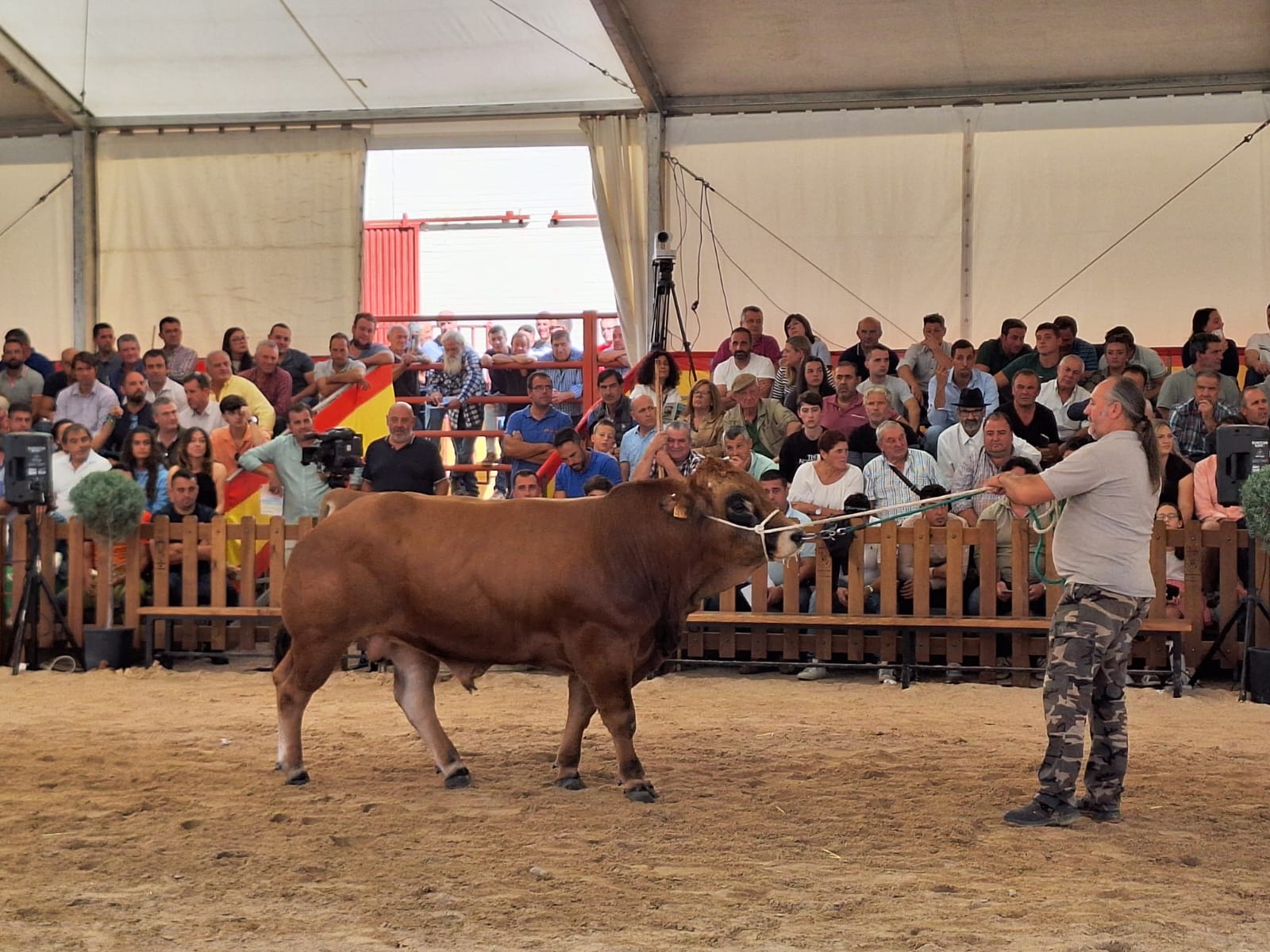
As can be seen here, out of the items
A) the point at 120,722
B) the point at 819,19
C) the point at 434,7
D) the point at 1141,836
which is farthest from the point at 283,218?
the point at 1141,836

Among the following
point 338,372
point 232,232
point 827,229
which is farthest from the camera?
point 232,232

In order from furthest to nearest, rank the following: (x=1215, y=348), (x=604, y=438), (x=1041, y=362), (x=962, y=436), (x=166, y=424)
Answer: (x=1041, y=362)
(x=1215, y=348)
(x=166, y=424)
(x=604, y=438)
(x=962, y=436)

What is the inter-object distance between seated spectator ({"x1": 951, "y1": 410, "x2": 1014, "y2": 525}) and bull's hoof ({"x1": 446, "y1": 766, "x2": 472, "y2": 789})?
5130 mm

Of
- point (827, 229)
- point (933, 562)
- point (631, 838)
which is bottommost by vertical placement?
point (631, 838)

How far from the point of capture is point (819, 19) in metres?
13.8

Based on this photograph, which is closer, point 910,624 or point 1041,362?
point 910,624

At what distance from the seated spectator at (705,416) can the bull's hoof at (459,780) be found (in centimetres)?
581

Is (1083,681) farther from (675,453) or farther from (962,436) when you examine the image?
(675,453)

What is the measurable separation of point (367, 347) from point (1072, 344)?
24.0 feet

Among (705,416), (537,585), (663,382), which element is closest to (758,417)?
(705,416)

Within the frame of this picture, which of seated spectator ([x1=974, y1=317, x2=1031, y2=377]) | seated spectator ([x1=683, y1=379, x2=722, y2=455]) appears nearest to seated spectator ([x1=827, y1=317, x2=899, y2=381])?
seated spectator ([x1=974, y1=317, x2=1031, y2=377])

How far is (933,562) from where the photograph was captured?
33.5 ft

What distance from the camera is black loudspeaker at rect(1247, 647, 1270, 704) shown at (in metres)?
8.98

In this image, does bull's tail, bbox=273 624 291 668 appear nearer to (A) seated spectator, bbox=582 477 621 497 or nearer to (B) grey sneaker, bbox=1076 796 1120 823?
(A) seated spectator, bbox=582 477 621 497
